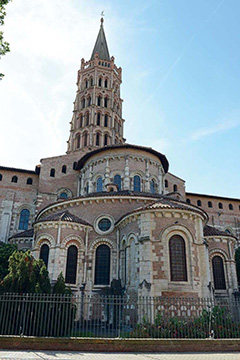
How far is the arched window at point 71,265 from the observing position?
810 inches

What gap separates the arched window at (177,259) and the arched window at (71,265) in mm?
7528

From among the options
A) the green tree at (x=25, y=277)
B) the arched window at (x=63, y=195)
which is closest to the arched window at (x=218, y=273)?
the green tree at (x=25, y=277)

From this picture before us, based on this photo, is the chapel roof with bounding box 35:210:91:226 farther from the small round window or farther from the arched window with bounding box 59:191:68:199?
the arched window with bounding box 59:191:68:199

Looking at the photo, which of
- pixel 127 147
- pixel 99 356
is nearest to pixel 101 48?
pixel 127 147

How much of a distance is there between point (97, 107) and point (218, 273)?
103 ft

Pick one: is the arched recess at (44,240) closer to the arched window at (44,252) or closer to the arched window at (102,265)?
the arched window at (44,252)

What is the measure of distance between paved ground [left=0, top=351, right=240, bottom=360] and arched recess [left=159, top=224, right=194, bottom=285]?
6912mm

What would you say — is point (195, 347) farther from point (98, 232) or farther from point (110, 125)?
point (110, 125)

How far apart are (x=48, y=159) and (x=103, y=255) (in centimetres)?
1649

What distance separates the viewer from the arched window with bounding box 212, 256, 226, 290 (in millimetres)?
22656

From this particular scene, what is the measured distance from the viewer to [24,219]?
3388 cm

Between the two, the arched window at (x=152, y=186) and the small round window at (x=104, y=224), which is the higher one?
the arched window at (x=152, y=186)

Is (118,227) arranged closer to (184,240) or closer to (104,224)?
(104,224)

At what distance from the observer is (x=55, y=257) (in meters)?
20.1
